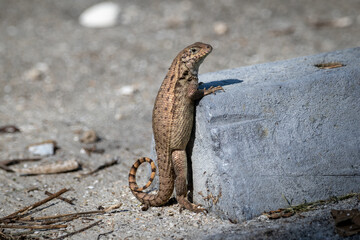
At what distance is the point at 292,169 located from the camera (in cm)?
404

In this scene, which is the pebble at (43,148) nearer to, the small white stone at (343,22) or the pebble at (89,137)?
the pebble at (89,137)

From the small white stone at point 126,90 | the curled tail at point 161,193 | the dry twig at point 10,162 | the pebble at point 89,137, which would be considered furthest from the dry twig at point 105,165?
the small white stone at point 126,90

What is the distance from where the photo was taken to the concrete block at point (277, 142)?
13.0 ft

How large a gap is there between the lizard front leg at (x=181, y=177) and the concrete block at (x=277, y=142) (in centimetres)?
13

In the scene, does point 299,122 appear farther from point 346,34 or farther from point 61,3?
point 61,3

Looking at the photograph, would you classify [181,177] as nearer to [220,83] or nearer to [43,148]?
[220,83]

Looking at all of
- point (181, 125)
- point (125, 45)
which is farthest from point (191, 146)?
point (125, 45)

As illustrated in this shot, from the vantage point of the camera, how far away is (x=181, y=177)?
14.2ft

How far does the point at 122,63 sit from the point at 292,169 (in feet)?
22.6

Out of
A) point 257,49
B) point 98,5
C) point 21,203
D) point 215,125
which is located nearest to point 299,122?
point 215,125

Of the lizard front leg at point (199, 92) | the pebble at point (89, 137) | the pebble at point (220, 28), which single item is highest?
the pebble at point (220, 28)

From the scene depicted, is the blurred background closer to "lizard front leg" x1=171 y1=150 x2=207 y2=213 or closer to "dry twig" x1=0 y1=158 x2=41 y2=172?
"dry twig" x1=0 y1=158 x2=41 y2=172

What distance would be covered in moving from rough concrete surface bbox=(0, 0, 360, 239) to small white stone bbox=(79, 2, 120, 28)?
24 cm

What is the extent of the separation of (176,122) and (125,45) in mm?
7098
